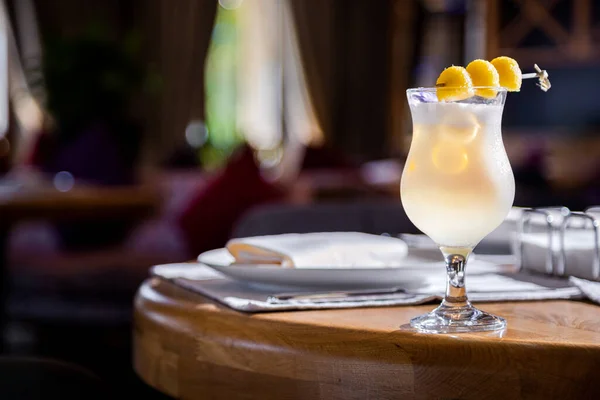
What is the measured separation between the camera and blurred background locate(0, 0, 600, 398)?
458cm

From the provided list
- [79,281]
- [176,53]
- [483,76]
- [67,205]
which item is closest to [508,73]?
[483,76]

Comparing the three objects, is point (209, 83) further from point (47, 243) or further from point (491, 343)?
point (491, 343)

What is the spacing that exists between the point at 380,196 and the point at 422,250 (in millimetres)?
3070

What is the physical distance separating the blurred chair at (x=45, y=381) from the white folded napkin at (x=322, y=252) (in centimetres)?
21

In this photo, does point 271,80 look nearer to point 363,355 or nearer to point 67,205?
point 67,205

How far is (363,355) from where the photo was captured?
75 centimetres

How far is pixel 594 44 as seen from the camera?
286 inches

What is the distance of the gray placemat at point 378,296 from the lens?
0.89m

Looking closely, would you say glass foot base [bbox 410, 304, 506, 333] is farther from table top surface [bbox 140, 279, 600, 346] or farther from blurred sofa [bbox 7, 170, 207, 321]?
blurred sofa [bbox 7, 170, 207, 321]

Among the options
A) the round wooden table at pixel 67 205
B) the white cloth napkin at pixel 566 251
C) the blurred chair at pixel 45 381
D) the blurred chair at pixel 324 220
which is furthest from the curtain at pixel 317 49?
the blurred chair at pixel 45 381

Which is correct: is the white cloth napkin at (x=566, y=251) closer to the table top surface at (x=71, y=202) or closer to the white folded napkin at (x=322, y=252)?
the white folded napkin at (x=322, y=252)

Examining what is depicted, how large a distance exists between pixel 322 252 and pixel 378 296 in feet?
0.37

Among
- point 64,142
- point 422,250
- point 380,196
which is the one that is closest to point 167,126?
point 64,142

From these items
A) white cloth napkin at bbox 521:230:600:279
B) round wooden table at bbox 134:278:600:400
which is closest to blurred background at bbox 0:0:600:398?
white cloth napkin at bbox 521:230:600:279
